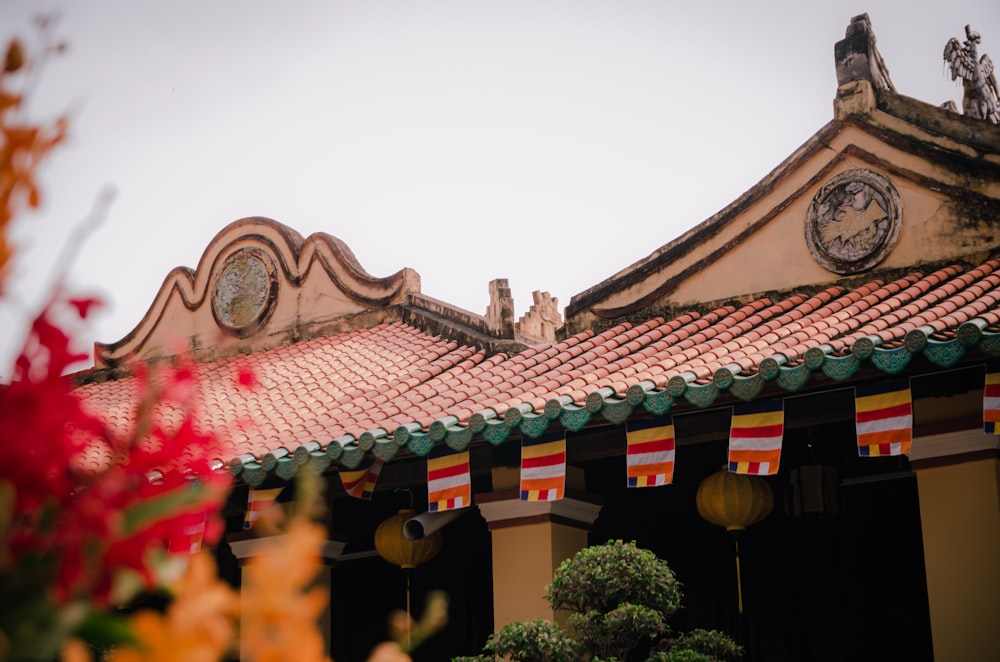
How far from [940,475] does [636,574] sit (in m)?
2.17

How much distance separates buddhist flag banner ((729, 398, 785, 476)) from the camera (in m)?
7.52

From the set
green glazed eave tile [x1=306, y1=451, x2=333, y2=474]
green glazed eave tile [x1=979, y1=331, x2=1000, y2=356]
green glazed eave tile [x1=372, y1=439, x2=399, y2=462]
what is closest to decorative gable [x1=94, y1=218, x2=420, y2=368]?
green glazed eave tile [x1=306, y1=451, x2=333, y2=474]

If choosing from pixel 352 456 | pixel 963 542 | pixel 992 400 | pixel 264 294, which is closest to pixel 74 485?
pixel 992 400

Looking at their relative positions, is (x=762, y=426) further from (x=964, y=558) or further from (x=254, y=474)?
(x=254, y=474)

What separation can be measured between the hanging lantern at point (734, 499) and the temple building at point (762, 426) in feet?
0.34

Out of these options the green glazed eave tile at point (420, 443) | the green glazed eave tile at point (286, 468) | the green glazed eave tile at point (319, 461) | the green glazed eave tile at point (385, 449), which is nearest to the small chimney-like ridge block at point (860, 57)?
the green glazed eave tile at point (420, 443)

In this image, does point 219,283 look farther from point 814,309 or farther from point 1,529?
point 1,529

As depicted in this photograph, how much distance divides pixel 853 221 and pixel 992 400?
2973 mm

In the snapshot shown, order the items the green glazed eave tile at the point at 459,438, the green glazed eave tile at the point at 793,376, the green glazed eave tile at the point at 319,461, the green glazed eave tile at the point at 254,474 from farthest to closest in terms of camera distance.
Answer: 1. the green glazed eave tile at the point at 254,474
2. the green glazed eave tile at the point at 319,461
3. the green glazed eave tile at the point at 459,438
4. the green glazed eave tile at the point at 793,376

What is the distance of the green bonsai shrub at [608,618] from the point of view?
22.0 ft

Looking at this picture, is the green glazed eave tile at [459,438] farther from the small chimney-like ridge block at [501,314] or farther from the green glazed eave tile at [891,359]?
the small chimney-like ridge block at [501,314]

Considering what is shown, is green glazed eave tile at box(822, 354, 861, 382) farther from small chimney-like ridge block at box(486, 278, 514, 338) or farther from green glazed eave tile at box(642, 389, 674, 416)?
small chimney-like ridge block at box(486, 278, 514, 338)

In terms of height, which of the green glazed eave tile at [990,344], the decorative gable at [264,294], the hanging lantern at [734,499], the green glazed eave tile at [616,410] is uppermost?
the decorative gable at [264,294]

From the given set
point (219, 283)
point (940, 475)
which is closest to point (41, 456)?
point (940, 475)
